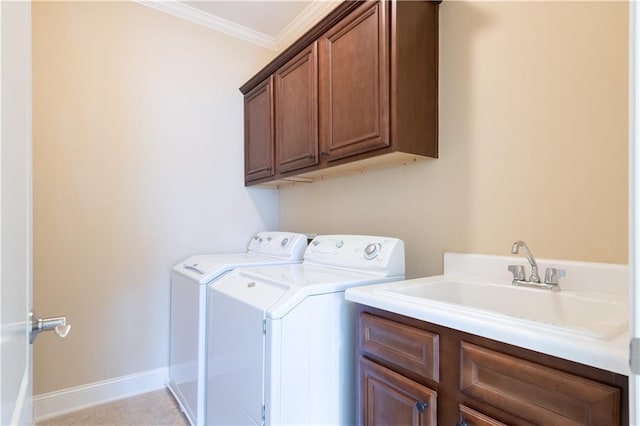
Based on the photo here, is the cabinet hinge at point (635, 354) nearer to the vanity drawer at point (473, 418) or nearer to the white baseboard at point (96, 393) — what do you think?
the vanity drawer at point (473, 418)

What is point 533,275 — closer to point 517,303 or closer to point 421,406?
point 517,303

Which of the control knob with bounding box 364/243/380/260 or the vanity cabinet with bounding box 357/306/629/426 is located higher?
the control knob with bounding box 364/243/380/260

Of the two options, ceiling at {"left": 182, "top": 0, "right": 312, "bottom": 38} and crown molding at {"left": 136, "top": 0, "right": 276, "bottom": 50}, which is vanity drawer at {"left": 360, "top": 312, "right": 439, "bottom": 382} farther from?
crown molding at {"left": 136, "top": 0, "right": 276, "bottom": 50}

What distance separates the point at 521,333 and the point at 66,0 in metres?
2.84

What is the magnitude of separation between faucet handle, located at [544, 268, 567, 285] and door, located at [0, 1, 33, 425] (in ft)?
4.67

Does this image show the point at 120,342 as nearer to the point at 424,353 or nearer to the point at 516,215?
the point at 424,353

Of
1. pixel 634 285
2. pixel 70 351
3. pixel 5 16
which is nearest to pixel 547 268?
pixel 634 285

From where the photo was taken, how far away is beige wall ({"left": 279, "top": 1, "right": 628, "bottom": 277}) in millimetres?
1123

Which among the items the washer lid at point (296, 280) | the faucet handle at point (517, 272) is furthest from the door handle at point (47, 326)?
the faucet handle at point (517, 272)

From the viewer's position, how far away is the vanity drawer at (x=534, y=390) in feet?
2.18

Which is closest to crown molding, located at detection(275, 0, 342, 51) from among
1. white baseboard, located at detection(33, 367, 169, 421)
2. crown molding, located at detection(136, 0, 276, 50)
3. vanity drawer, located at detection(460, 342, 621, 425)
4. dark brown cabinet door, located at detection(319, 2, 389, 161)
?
crown molding, located at detection(136, 0, 276, 50)

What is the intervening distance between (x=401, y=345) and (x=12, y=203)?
1.01m

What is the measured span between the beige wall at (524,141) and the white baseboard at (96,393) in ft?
6.15

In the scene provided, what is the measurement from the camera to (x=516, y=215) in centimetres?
135
